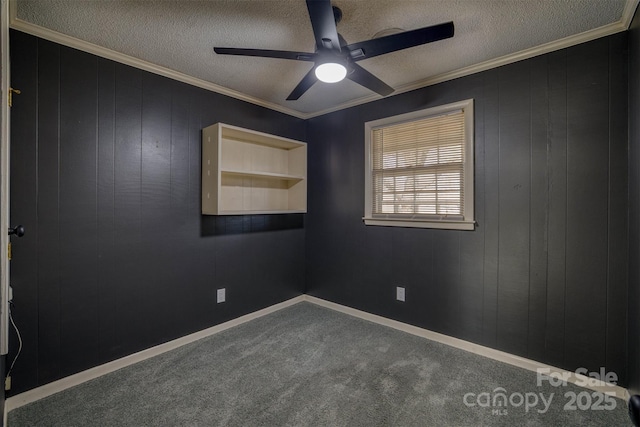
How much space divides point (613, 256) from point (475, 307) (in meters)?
0.95

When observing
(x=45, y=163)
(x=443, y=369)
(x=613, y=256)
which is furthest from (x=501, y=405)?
(x=45, y=163)

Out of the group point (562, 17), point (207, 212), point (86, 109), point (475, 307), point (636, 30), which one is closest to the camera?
point (636, 30)

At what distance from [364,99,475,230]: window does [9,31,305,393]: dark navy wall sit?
1443 millimetres

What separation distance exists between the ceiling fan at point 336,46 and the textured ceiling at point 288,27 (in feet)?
0.83

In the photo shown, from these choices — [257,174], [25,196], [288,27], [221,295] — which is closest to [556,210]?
[288,27]

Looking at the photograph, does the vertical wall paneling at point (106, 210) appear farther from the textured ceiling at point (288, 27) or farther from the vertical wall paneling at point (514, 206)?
the vertical wall paneling at point (514, 206)

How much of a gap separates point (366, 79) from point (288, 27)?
23.1 inches

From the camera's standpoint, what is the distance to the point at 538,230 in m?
2.18

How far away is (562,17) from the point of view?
71.1 inches

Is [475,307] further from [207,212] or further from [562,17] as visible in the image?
[207,212]

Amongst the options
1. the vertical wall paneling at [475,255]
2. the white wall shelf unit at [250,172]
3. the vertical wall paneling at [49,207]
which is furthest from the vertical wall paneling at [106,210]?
the vertical wall paneling at [475,255]

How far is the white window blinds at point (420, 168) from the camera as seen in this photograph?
101 inches

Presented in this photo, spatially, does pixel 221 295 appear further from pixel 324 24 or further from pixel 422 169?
pixel 324 24

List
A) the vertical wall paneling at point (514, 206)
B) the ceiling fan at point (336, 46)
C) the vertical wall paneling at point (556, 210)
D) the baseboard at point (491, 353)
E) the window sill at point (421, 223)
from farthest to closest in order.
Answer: the window sill at point (421, 223) → the vertical wall paneling at point (514, 206) → the vertical wall paneling at point (556, 210) → the baseboard at point (491, 353) → the ceiling fan at point (336, 46)
